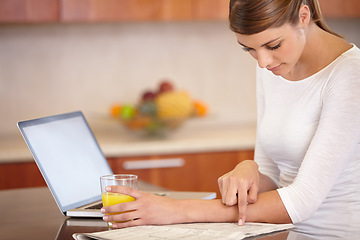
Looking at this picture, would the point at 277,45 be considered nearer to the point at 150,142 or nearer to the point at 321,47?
the point at 321,47

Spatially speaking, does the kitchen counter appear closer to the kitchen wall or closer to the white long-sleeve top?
the kitchen wall

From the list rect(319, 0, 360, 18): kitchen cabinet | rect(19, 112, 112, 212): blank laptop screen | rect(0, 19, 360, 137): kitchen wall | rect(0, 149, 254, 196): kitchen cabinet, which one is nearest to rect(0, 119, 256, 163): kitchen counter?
rect(0, 149, 254, 196): kitchen cabinet

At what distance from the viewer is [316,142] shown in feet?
4.95

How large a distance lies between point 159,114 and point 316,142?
1.88 metres

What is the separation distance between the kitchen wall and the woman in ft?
6.15

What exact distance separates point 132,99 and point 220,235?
254 centimetres

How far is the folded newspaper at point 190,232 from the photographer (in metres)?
1.28

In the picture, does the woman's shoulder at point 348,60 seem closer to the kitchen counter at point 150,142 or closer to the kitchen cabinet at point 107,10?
the kitchen counter at point 150,142

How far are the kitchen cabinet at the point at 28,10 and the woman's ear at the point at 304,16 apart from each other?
6.44 feet

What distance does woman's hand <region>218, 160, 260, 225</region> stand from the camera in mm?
1463

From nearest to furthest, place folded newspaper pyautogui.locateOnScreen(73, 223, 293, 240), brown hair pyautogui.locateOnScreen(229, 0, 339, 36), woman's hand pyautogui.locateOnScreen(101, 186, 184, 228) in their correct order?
1. folded newspaper pyautogui.locateOnScreen(73, 223, 293, 240)
2. woman's hand pyautogui.locateOnScreen(101, 186, 184, 228)
3. brown hair pyautogui.locateOnScreen(229, 0, 339, 36)

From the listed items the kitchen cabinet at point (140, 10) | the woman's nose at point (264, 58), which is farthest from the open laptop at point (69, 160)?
the kitchen cabinet at point (140, 10)

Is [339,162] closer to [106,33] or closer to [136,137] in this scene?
[136,137]

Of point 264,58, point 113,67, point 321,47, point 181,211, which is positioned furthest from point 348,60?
point 113,67
